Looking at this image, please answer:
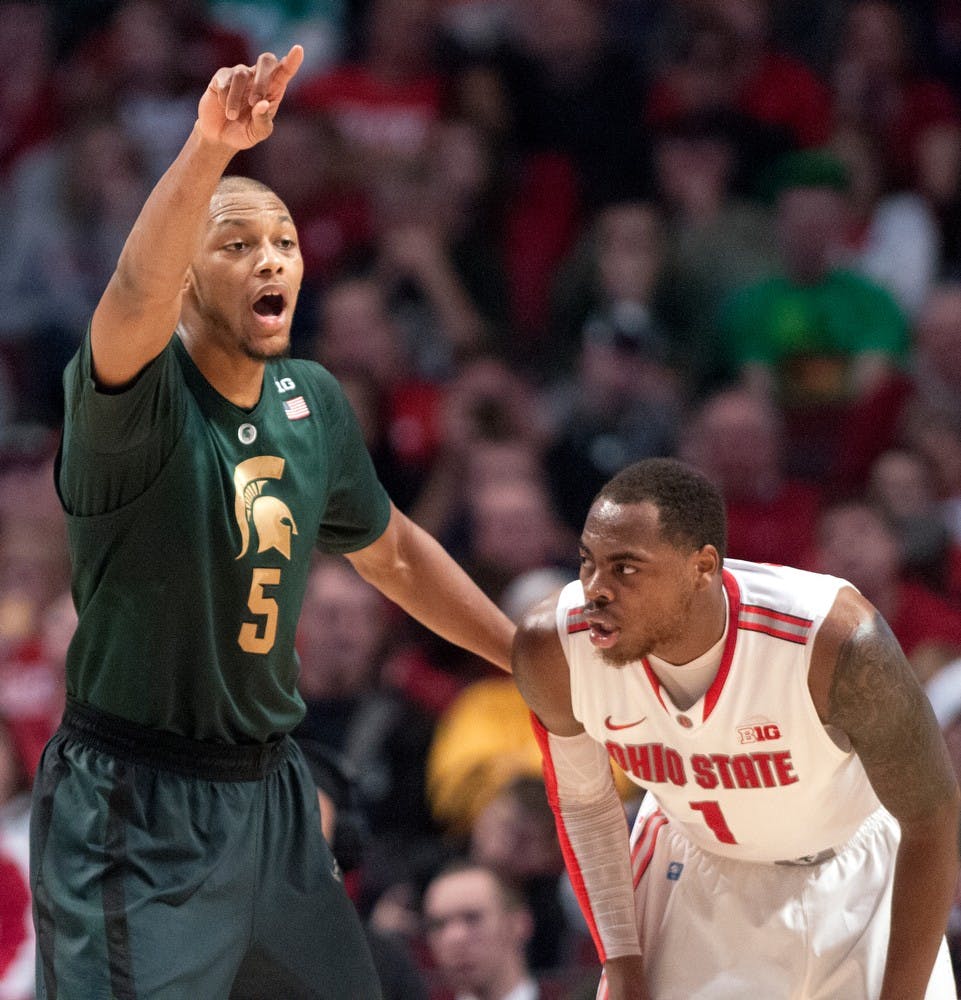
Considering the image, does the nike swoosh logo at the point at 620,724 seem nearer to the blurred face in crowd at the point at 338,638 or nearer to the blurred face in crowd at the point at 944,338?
the blurred face in crowd at the point at 338,638

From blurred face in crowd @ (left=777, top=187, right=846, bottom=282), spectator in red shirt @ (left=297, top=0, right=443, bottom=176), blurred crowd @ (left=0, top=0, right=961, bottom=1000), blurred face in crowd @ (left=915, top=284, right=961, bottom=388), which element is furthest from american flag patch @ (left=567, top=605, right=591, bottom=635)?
spectator in red shirt @ (left=297, top=0, right=443, bottom=176)

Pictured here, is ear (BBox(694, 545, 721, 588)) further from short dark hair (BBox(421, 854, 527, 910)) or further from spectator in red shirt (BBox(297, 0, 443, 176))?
spectator in red shirt (BBox(297, 0, 443, 176))

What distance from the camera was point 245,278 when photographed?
3.33m

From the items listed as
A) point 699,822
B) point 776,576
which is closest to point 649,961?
point 699,822

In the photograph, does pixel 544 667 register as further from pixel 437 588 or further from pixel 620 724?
pixel 437 588

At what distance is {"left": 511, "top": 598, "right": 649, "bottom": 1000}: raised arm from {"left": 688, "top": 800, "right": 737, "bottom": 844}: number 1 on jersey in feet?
0.66

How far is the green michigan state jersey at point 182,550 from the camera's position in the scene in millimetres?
3109

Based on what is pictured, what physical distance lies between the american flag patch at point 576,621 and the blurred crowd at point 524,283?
6.94 ft

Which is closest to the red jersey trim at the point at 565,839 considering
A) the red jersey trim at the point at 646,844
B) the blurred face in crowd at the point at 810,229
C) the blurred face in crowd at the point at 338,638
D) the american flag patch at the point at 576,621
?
the red jersey trim at the point at 646,844

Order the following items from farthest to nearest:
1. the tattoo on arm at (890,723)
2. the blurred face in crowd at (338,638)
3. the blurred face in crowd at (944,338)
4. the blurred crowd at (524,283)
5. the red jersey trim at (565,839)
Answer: the blurred face in crowd at (944,338)
the blurred crowd at (524,283)
the blurred face in crowd at (338,638)
the red jersey trim at (565,839)
the tattoo on arm at (890,723)

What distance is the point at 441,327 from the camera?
7.66 m

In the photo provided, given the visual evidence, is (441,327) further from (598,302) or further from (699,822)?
(699,822)

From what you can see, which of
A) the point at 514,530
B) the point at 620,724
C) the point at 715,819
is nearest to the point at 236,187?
Answer: the point at 620,724

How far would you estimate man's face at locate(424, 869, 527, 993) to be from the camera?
189 inches
